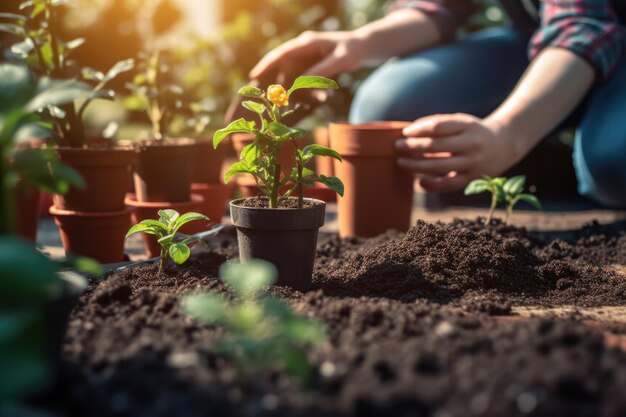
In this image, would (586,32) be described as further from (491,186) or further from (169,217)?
(169,217)

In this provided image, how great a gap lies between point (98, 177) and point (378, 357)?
146 centimetres

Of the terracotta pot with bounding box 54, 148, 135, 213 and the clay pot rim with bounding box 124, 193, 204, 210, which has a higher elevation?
the terracotta pot with bounding box 54, 148, 135, 213

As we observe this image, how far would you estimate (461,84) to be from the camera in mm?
3719

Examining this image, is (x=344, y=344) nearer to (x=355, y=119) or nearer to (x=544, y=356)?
(x=544, y=356)

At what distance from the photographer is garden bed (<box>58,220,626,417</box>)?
1090 mm

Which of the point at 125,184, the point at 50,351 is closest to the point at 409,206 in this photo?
the point at 125,184

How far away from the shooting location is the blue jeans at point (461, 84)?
338 centimetres

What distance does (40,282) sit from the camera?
3.32 feet

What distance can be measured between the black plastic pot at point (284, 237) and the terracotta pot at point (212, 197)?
1080mm

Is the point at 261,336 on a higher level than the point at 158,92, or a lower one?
lower

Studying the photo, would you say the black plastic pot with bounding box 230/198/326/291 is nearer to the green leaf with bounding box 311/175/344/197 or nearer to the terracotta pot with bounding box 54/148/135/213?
the green leaf with bounding box 311/175/344/197

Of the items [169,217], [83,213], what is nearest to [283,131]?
[169,217]

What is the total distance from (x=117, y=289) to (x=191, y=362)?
0.52 m

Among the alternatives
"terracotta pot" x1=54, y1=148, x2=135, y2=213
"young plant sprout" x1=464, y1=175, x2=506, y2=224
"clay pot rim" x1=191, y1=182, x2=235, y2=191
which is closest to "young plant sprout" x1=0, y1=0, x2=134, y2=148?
"terracotta pot" x1=54, y1=148, x2=135, y2=213
